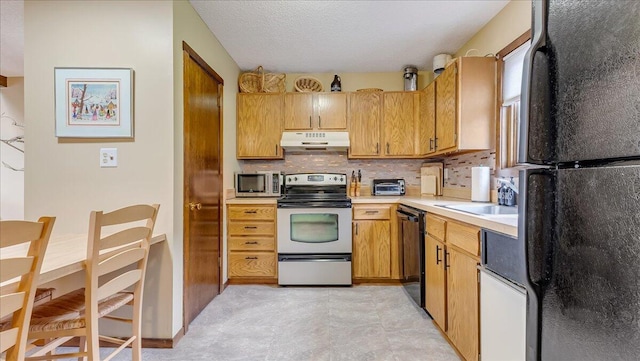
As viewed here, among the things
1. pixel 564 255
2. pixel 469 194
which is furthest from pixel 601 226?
pixel 469 194

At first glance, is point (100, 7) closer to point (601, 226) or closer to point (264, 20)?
point (264, 20)

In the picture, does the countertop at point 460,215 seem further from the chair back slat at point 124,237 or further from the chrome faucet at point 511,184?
the chair back slat at point 124,237

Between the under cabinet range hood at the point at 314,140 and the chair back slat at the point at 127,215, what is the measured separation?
2.00m

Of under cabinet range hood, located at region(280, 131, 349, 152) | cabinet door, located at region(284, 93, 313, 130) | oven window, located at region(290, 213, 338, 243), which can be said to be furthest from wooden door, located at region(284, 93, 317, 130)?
oven window, located at region(290, 213, 338, 243)

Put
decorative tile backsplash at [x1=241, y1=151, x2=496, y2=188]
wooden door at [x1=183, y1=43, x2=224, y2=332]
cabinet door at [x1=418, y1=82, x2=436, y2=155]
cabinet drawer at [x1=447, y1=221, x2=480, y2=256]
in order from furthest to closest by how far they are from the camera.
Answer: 1. decorative tile backsplash at [x1=241, y1=151, x2=496, y2=188]
2. cabinet door at [x1=418, y1=82, x2=436, y2=155]
3. wooden door at [x1=183, y1=43, x2=224, y2=332]
4. cabinet drawer at [x1=447, y1=221, x2=480, y2=256]

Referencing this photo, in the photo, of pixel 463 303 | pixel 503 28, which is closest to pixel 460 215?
pixel 463 303

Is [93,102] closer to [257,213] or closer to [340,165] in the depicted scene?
[257,213]

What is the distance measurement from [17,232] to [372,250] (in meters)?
2.73

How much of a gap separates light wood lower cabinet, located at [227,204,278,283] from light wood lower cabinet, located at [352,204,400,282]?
0.88m

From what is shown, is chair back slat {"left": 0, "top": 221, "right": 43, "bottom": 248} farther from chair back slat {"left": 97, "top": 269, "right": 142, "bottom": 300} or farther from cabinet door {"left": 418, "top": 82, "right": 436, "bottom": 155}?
cabinet door {"left": 418, "top": 82, "right": 436, "bottom": 155}

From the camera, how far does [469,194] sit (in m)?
2.82

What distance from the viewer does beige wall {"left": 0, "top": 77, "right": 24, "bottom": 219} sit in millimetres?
3754

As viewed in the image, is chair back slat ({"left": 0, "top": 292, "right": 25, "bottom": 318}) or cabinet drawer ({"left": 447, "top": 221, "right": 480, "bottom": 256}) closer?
chair back slat ({"left": 0, "top": 292, "right": 25, "bottom": 318})

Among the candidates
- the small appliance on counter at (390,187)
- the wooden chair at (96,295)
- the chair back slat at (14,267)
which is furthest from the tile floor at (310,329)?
the chair back slat at (14,267)
